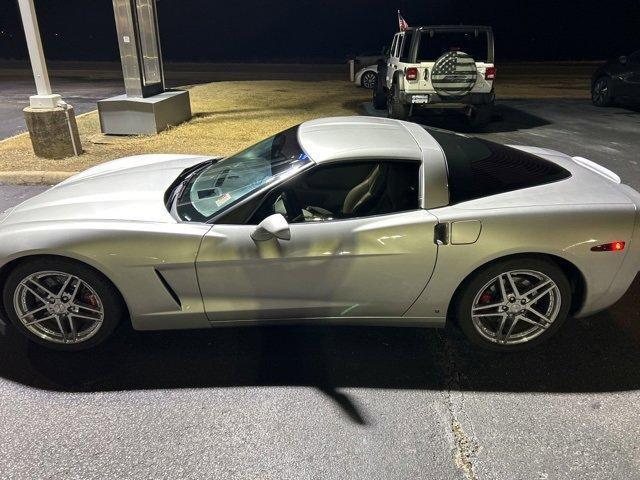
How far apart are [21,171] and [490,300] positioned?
247 inches

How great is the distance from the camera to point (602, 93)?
38.4ft

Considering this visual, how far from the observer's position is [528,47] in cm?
2730

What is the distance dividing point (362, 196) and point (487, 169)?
82 cm

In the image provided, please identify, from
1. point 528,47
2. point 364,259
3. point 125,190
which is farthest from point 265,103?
point 528,47

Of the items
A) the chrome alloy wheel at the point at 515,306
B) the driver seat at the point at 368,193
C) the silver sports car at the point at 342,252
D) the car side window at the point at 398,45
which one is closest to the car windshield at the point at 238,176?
the silver sports car at the point at 342,252

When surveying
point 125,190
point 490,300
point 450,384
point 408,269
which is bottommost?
point 450,384

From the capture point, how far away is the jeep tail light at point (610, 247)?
2.91 meters

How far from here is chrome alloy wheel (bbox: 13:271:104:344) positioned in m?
2.93

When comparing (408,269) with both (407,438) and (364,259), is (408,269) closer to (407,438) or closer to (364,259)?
(364,259)

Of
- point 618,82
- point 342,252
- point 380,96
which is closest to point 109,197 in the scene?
point 342,252

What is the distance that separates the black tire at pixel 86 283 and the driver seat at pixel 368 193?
4.84 ft

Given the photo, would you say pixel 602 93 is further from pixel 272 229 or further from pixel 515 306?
pixel 272 229

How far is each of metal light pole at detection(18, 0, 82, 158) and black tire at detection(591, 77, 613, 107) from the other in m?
11.2

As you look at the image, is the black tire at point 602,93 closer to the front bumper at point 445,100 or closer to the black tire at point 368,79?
the front bumper at point 445,100
